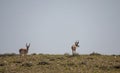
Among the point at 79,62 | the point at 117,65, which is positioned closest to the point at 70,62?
the point at 79,62

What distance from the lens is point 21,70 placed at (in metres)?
22.3

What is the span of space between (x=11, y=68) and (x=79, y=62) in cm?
615

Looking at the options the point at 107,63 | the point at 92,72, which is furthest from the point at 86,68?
the point at 107,63

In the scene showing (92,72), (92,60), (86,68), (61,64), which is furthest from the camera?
(92,60)

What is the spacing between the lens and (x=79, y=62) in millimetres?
25047

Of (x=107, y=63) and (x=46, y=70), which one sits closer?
(x=46, y=70)

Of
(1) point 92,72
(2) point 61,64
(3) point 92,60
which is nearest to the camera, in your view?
(1) point 92,72

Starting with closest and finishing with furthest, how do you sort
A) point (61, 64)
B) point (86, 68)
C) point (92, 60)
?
point (86, 68)
point (61, 64)
point (92, 60)

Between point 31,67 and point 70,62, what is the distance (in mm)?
3740

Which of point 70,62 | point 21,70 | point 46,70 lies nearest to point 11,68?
point 21,70

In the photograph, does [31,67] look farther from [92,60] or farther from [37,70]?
[92,60]

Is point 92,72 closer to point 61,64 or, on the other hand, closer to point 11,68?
point 61,64

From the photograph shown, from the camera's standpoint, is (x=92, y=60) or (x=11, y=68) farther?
(x=92, y=60)

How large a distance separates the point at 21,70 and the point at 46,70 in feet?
6.60
